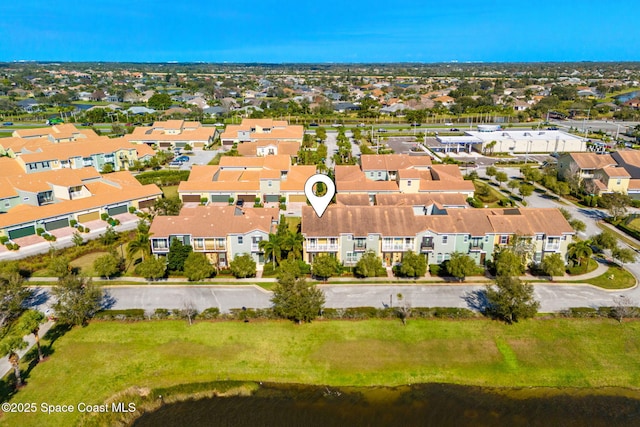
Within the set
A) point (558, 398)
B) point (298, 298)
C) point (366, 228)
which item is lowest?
point (558, 398)

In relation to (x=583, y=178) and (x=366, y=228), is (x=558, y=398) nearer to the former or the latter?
(x=366, y=228)

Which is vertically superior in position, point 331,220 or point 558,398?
point 331,220

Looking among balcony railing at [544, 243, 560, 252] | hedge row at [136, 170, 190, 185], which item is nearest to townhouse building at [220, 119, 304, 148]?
hedge row at [136, 170, 190, 185]

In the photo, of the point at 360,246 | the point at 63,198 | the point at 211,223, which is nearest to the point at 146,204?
the point at 63,198

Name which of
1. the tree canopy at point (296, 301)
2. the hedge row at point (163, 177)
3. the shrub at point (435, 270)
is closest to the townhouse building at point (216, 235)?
the tree canopy at point (296, 301)

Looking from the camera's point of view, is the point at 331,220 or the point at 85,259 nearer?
the point at 331,220

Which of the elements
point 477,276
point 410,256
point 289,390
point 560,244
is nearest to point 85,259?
point 289,390

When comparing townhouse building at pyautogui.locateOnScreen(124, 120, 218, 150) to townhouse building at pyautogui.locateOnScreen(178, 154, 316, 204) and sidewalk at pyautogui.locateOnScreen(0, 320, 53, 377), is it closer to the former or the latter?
townhouse building at pyautogui.locateOnScreen(178, 154, 316, 204)

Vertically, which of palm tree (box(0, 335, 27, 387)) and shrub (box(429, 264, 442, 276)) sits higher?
palm tree (box(0, 335, 27, 387))
